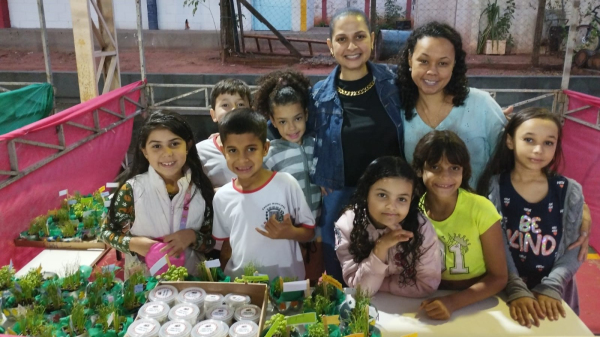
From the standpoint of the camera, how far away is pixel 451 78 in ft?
6.40

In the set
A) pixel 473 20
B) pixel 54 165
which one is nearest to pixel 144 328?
pixel 54 165

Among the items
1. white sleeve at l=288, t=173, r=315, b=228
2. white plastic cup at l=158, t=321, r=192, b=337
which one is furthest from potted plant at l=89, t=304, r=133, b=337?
white sleeve at l=288, t=173, r=315, b=228

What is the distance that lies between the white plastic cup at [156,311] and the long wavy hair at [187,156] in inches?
22.3

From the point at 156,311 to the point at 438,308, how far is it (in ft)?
2.91

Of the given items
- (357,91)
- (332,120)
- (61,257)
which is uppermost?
(357,91)

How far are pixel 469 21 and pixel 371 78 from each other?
9.87 meters

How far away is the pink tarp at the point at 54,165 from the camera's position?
3021 mm

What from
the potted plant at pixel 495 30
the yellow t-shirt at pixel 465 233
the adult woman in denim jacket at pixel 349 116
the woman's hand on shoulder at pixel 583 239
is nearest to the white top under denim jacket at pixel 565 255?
the woman's hand on shoulder at pixel 583 239

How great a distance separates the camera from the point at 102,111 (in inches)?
182

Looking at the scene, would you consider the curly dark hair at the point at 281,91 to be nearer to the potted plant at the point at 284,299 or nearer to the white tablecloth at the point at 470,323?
the potted plant at the point at 284,299

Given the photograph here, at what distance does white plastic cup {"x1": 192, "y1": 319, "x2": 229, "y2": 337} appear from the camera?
126cm

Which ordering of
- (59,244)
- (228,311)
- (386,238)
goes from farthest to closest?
1. (59,244)
2. (386,238)
3. (228,311)

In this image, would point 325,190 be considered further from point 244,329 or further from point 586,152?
point 586,152

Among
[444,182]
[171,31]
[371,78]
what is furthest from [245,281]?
[171,31]
